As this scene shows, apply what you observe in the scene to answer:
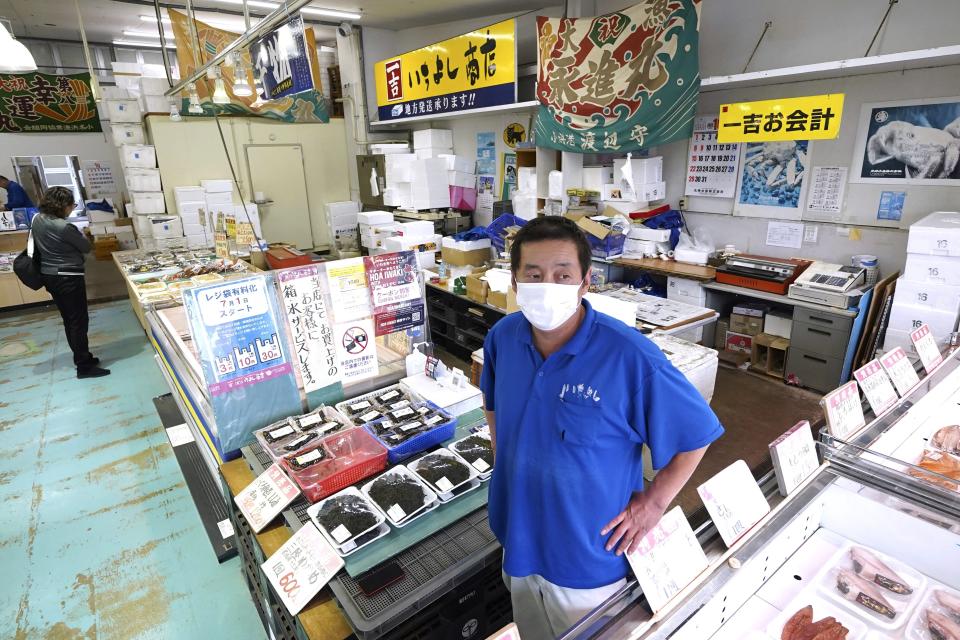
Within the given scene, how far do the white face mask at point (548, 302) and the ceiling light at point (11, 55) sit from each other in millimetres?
4221

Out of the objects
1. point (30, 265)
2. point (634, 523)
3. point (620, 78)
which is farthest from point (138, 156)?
point (634, 523)

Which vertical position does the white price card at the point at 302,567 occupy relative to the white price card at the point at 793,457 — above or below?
below

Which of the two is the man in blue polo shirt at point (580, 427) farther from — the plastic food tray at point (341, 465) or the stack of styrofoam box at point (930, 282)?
the stack of styrofoam box at point (930, 282)

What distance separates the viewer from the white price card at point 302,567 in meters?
1.47

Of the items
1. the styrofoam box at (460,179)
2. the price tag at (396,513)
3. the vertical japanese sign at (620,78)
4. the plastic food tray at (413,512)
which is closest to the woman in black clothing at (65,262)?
the styrofoam box at (460,179)

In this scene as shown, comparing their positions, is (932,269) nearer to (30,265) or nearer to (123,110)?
(30,265)

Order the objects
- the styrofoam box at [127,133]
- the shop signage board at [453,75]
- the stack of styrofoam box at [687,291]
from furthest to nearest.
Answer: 1. the styrofoam box at [127,133]
2. the shop signage board at [453,75]
3. the stack of styrofoam box at [687,291]

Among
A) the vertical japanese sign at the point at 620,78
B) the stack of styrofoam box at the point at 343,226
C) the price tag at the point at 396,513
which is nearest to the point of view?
the price tag at the point at 396,513

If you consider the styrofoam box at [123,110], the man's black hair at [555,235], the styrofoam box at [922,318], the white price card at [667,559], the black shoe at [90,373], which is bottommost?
the black shoe at [90,373]

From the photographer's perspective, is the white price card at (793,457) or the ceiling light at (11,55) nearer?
the white price card at (793,457)

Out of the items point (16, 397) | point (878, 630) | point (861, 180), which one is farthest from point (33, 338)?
point (861, 180)

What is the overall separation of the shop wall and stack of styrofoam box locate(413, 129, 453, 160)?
2.47 meters

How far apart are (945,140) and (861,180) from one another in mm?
516

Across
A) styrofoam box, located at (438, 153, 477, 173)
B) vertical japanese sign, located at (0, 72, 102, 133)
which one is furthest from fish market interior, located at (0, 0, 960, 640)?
vertical japanese sign, located at (0, 72, 102, 133)
